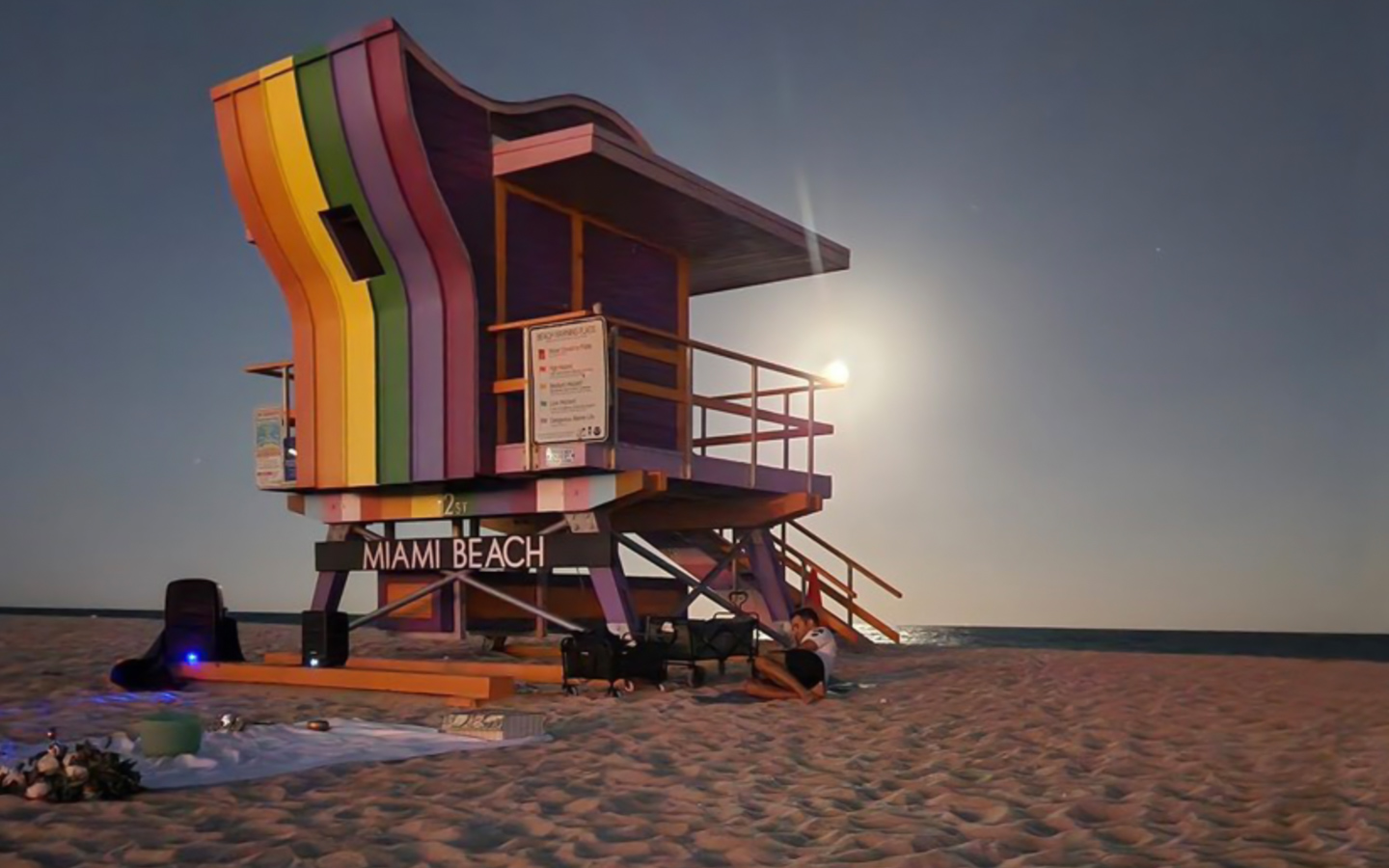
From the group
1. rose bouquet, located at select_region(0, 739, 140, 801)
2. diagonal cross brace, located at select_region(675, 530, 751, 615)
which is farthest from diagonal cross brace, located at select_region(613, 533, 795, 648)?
rose bouquet, located at select_region(0, 739, 140, 801)

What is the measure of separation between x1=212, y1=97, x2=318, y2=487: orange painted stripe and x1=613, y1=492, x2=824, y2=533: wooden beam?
3608 millimetres

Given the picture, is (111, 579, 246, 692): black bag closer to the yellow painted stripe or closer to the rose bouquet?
the yellow painted stripe

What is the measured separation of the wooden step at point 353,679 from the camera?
10.9m

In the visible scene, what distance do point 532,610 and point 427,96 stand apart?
525cm

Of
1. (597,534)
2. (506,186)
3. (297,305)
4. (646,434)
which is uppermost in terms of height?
(506,186)

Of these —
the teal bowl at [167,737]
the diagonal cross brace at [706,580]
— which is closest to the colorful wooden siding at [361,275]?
the diagonal cross brace at [706,580]

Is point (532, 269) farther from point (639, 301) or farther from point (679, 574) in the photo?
point (679, 574)

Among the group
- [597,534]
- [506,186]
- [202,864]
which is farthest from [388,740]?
[506,186]

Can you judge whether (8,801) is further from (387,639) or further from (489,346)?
(387,639)

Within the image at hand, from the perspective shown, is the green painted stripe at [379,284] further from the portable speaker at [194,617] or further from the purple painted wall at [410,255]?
the portable speaker at [194,617]

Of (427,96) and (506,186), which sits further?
(506,186)

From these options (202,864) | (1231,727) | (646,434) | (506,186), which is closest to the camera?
(202,864)

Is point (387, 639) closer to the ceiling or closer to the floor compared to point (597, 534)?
closer to the floor

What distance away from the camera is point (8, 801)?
606cm
